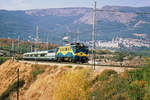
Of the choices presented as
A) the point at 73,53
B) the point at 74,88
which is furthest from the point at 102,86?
the point at 73,53

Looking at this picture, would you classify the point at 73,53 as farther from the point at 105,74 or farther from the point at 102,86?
the point at 102,86

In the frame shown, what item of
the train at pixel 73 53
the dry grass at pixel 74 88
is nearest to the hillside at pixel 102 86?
the dry grass at pixel 74 88

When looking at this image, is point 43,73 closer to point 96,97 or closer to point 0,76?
point 0,76

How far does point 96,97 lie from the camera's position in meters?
28.2

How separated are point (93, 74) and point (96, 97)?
265 inches

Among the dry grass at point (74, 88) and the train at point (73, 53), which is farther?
the train at point (73, 53)

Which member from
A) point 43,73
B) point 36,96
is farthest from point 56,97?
point 43,73

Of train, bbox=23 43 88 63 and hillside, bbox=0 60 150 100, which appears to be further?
train, bbox=23 43 88 63

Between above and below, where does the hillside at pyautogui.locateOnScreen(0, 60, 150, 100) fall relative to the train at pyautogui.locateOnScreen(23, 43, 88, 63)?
below

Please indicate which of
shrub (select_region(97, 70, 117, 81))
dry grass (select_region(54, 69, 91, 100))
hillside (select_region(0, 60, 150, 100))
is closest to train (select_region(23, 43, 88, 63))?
hillside (select_region(0, 60, 150, 100))

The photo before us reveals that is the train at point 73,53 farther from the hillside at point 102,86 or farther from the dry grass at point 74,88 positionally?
the dry grass at point 74,88

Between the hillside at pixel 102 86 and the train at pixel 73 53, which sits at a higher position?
the train at pixel 73 53

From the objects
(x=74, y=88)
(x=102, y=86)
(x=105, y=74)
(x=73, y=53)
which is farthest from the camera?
(x=73, y=53)

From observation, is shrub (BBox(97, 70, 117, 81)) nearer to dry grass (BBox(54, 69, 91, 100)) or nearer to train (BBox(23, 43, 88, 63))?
dry grass (BBox(54, 69, 91, 100))
